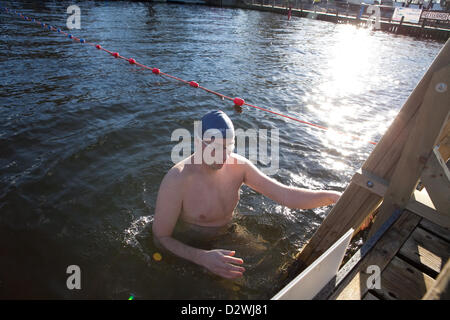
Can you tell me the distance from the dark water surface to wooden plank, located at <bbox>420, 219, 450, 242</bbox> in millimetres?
1821

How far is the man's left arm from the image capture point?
9.98 feet

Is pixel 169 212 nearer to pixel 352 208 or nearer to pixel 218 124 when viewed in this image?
pixel 218 124

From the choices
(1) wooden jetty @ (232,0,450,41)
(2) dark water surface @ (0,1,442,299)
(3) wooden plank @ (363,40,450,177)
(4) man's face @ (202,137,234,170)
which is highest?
(1) wooden jetty @ (232,0,450,41)

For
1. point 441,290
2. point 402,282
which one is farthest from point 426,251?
point 441,290

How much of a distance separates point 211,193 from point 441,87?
7.69ft

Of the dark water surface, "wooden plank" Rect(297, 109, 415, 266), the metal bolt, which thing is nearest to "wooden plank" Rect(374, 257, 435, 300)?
"wooden plank" Rect(297, 109, 415, 266)

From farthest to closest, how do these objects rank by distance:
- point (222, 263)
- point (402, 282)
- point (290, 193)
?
point (290, 193)
point (222, 263)
point (402, 282)

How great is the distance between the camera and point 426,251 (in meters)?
2.32

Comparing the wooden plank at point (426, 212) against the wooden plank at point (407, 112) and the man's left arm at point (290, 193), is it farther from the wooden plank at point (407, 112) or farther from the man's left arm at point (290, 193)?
the man's left arm at point (290, 193)

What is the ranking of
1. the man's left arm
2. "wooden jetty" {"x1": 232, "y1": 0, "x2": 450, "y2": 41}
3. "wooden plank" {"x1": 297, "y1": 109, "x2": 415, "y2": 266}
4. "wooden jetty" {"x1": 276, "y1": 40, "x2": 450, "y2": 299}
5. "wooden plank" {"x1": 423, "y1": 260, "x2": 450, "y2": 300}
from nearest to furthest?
"wooden plank" {"x1": 423, "y1": 260, "x2": 450, "y2": 300}, "wooden jetty" {"x1": 276, "y1": 40, "x2": 450, "y2": 299}, "wooden plank" {"x1": 297, "y1": 109, "x2": 415, "y2": 266}, the man's left arm, "wooden jetty" {"x1": 232, "y1": 0, "x2": 450, "y2": 41}

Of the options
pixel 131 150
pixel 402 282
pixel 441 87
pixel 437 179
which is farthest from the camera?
pixel 131 150

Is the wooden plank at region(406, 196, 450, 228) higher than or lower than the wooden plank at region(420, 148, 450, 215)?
lower

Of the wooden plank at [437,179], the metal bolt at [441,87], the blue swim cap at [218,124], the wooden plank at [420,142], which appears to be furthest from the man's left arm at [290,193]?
the metal bolt at [441,87]

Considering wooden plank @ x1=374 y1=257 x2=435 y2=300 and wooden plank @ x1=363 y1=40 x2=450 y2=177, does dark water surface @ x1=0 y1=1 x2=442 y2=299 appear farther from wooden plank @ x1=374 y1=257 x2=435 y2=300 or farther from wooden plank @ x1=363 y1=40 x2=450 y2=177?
wooden plank @ x1=363 y1=40 x2=450 y2=177
